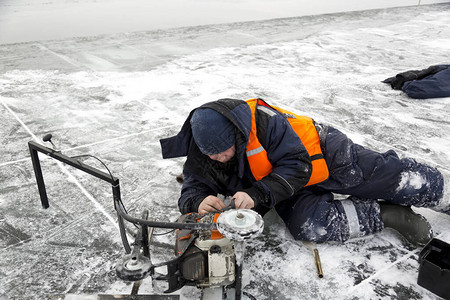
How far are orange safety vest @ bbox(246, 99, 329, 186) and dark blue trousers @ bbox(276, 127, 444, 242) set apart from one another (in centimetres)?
10

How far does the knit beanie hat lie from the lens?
62.7 inches

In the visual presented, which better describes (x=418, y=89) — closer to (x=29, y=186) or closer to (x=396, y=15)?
(x=29, y=186)

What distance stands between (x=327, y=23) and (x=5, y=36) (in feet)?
20.6

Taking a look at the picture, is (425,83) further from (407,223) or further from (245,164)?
(245,164)

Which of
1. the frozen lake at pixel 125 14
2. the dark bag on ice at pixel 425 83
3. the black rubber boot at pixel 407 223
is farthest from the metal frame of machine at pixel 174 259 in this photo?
the frozen lake at pixel 125 14

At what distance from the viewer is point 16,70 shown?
184 inches

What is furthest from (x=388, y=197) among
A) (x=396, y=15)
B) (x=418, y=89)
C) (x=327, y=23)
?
(x=396, y=15)

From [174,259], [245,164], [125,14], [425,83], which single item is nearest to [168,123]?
[245,164]

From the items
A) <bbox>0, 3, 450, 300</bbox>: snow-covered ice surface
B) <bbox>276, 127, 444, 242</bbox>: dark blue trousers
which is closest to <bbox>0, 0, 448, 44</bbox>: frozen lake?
<bbox>0, 3, 450, 300</bbox>: snow-covered ice surface

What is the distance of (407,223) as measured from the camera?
1905 millimetres

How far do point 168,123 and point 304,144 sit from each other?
1.70 meters

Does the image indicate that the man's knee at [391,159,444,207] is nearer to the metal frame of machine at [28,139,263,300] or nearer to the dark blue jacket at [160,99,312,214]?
the dark blue jacket at [160,99,312,214]

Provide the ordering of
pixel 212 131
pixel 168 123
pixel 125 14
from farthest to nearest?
pixel 125 14, pixel 168 123, pixel 212 131

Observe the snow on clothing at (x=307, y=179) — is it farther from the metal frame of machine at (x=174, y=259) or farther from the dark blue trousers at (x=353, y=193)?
the metal frame of machine at (x=174, y=259)
